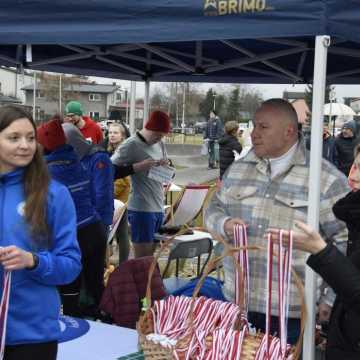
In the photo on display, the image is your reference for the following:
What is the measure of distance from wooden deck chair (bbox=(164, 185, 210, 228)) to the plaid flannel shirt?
3280 mm

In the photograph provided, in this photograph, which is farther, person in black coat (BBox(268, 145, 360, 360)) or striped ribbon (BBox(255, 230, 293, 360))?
striped ribbon (BBox(255, 230, 293, 360))

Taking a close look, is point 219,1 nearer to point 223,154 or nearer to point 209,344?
point 209,344

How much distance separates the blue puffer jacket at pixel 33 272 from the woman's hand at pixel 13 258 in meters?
0.09

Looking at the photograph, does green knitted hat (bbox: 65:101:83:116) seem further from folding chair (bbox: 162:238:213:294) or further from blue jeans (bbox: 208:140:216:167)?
blue jeans (bbox: 208:140:216:167)

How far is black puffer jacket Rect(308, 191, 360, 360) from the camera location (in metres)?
1.85

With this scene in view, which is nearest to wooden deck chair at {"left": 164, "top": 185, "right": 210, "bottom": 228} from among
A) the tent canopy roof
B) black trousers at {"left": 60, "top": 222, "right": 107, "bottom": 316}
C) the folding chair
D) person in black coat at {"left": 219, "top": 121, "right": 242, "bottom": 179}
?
the folding chair

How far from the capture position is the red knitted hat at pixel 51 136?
12.6 feet

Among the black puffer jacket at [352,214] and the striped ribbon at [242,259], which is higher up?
the black puffer jacket at [352,214]

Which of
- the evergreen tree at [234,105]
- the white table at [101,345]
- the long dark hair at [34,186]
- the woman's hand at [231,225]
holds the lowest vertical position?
the white table at [101,345]

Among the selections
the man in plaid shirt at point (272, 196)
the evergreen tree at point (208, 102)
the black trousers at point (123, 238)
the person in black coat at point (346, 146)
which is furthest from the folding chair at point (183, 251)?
the evergreen tree at point (208, 102)

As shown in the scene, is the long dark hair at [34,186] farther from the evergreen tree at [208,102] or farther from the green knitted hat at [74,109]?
the evergreen tree at [208,102]

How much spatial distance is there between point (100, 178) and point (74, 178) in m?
0.48

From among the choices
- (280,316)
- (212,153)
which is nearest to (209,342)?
(280,316)

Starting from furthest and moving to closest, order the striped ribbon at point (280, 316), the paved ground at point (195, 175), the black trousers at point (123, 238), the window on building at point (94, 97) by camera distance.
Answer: the window on building at point (94, 97) → the paved ground at point (195, 175) → the black trousers at point (123, 238) → the striped ribbon at point (280, 316)
